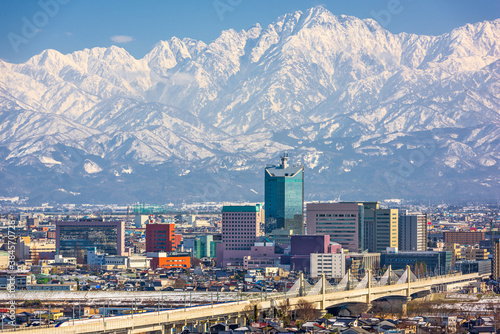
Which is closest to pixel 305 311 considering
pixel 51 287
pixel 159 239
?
pixel 51 287

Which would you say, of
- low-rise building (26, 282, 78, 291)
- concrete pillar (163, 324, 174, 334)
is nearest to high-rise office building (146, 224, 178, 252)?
low-rise building (26, 282, 78, 291)

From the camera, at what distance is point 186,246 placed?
503 ft

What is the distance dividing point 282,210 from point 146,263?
40.3m

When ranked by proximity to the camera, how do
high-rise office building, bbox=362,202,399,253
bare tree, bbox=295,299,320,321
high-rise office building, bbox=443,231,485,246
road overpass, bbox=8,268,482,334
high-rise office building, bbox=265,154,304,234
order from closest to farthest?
road overpass, bbox=8,268,482,334, bare tree, bbox=295,299,320,321, high-rise office building, bbox=362,202,399,253, high-rise office building, bbox=265,154,304,234, high-rise office building, bbox=443,231,485,246

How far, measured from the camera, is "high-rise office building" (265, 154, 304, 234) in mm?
159875

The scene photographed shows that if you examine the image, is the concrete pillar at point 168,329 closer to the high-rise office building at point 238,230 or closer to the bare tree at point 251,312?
the bare tree at point 251,312

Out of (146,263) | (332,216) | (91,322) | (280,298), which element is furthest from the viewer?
(332,216)

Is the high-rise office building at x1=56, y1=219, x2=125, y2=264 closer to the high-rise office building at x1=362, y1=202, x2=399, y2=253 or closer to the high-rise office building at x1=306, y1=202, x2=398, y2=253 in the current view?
the high-rise office building at x1=306, y1=202, x2=398, y2=253

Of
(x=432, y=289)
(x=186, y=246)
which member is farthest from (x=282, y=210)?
(x=432, y=289)

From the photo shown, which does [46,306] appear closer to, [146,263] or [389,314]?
[389,314]

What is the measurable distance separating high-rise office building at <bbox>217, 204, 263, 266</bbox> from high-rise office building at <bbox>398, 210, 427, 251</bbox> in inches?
701

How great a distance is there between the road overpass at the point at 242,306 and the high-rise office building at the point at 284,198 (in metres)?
59.1

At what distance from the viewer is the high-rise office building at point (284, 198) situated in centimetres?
15988

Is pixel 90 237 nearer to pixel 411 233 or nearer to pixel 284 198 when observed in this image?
pixel 284 198
